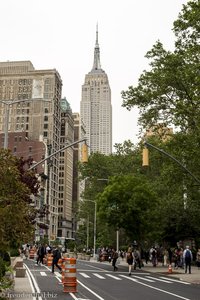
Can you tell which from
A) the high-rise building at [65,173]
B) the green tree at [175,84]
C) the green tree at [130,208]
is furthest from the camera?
the high-rise building at [65,173]

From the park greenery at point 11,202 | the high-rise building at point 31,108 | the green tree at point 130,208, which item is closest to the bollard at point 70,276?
the park greenery at point 11,202

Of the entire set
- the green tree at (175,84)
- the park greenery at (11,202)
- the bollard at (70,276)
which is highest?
the green tree at (175,84)

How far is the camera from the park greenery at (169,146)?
29.5m

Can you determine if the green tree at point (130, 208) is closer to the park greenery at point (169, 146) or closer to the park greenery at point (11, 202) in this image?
the park greenery at point (169, 146)

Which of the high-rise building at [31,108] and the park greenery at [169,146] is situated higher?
the high-rise building at [31,108]

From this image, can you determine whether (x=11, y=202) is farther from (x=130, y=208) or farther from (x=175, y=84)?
(x=130, y=208)

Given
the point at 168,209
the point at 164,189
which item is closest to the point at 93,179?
the point at 164,189

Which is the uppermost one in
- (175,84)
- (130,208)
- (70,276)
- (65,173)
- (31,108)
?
(31,108)

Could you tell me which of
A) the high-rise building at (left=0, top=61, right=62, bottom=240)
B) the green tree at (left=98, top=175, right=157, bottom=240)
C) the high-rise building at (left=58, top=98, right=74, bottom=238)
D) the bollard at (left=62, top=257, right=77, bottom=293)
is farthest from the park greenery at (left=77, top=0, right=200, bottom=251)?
the high-rise building at (left=58, top=98, right=74, bottom=238)

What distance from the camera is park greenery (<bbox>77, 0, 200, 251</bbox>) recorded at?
29.5m

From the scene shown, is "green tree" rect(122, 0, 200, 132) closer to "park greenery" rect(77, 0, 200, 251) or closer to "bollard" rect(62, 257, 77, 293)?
"park greenery" rect(77, 0, 200, 251)

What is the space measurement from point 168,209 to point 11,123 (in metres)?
107

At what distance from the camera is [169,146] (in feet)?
106

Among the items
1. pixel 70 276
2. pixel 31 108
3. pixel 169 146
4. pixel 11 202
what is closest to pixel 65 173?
pixel 31 108
